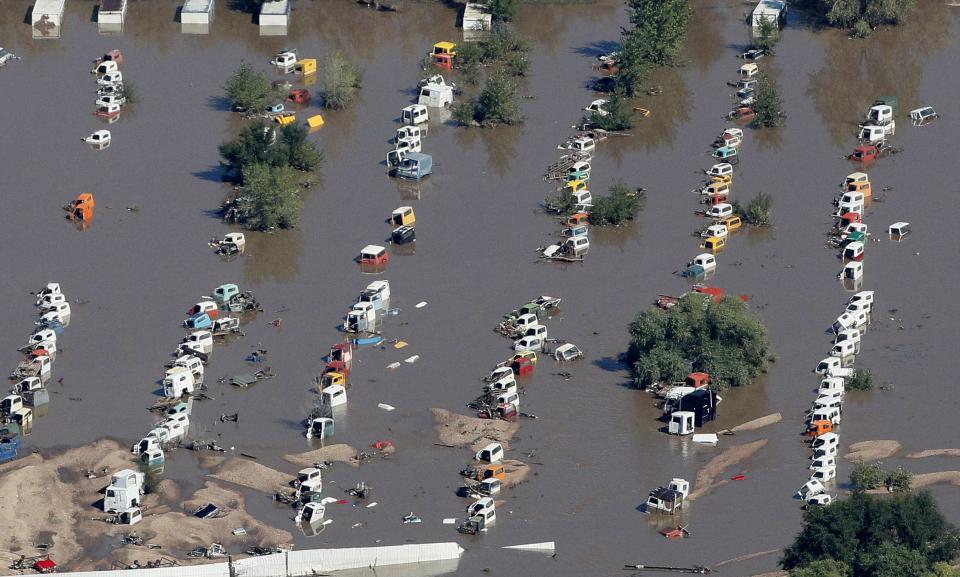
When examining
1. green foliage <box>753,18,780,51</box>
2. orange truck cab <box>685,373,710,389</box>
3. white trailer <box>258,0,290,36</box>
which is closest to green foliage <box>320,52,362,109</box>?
white trailer <box>258,0,290,36</box>

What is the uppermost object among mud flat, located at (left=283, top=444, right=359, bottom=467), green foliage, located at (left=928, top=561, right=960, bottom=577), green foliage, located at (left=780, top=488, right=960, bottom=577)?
mud flat, located at (left=283, top=444, right=359, bottom=467)

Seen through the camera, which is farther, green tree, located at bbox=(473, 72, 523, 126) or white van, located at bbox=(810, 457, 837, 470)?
green tree, located at bbox=(473, 72, 523, 126)

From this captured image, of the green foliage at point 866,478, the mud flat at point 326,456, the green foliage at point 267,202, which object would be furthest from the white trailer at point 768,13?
the mud flat at point 326,456

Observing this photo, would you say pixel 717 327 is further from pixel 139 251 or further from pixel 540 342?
pixel 139 251

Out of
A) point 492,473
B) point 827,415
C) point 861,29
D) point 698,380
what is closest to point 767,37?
point 861,29

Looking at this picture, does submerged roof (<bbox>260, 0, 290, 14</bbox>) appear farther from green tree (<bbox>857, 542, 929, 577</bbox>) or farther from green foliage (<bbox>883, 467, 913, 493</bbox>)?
green tree (<bbox>857, 542, 929, 577</bbox>)

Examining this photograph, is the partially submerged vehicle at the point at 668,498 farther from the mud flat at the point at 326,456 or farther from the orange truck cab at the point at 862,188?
the orange truck cab at the point at 862,188
